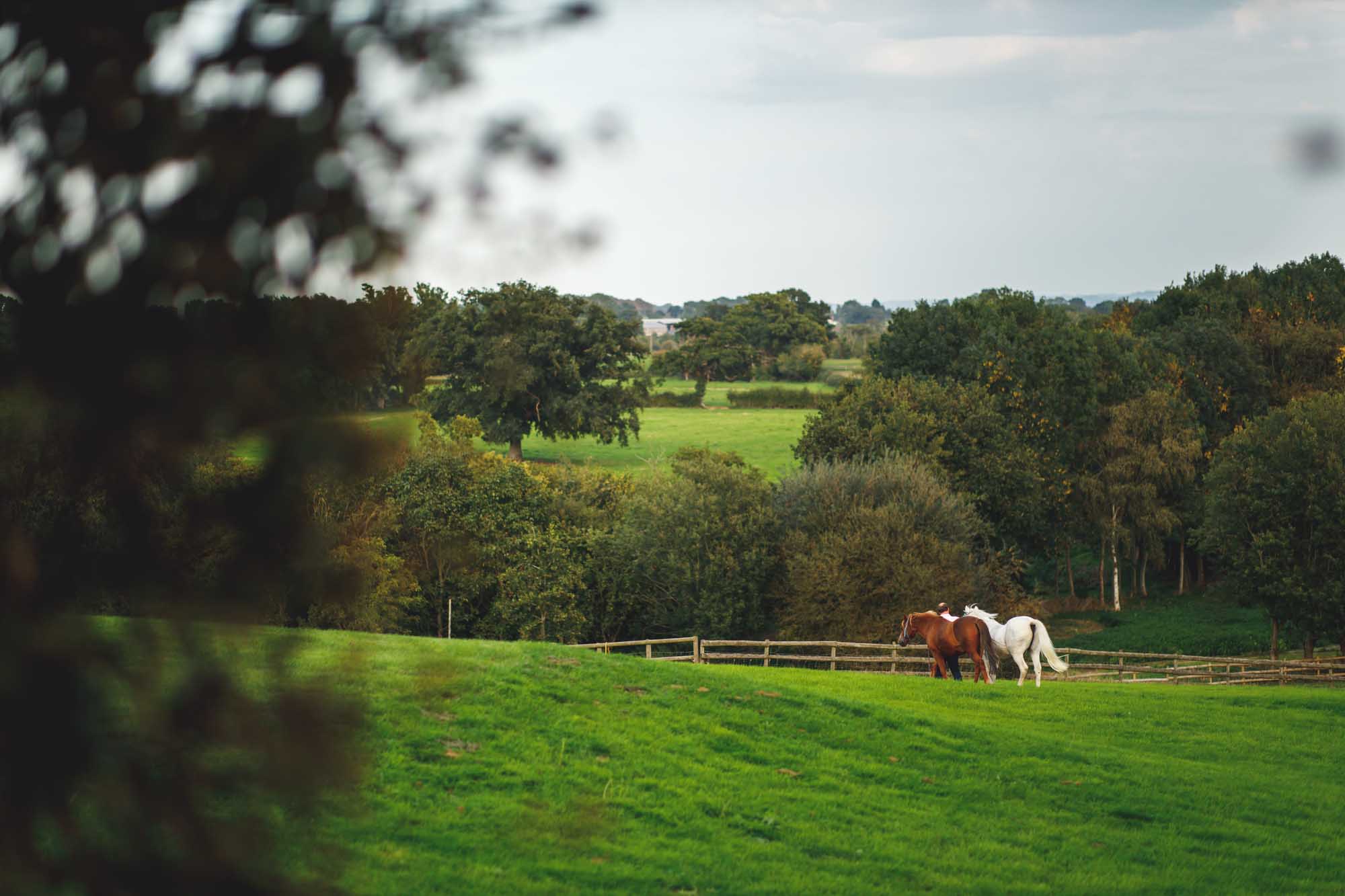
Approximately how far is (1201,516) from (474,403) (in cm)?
3307

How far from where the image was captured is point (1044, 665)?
3550cm

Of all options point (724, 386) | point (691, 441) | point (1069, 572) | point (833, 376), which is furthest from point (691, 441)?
point (833, 376)

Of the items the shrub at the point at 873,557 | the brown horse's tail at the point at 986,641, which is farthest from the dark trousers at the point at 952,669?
the shrub at the point at 873,557

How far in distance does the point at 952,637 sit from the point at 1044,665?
16.7m

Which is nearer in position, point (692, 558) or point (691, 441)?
point (692, 558)

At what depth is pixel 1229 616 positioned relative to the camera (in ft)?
159

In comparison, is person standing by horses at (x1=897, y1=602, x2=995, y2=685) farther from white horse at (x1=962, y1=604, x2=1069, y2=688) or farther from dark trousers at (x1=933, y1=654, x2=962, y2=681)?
white horse at (x1=962, y1=604, x2=1069, y2=688)

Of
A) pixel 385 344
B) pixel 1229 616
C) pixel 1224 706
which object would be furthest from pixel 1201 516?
pixel 385 344

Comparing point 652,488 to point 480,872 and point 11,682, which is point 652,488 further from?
point 11,682

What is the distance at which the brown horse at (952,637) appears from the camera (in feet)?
66.7

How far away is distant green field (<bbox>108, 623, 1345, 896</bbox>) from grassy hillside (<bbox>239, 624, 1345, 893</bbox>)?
1.2 inches

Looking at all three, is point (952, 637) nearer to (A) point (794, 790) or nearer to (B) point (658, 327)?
(A) point (794, 790)

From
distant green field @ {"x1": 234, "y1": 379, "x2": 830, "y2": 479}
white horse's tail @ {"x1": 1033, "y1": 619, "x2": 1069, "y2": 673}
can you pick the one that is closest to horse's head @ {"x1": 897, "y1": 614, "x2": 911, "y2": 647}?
white horse's tail @ {"x1": 1033, "y1": 619, "x2": 1069, "y2": 673}

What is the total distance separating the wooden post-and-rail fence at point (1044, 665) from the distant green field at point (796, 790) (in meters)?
9.37
